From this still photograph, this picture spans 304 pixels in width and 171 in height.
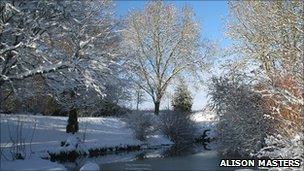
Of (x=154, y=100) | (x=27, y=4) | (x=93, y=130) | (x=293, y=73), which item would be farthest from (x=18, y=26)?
(x=154, y=100)

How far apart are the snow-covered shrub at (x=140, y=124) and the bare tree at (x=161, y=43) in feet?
40.7

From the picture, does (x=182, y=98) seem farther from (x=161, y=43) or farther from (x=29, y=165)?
(x=29, y=165)

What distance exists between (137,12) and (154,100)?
8.75 metres

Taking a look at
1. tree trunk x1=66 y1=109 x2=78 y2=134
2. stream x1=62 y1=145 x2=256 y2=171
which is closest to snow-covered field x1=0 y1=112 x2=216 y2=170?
tree trunk x1=66 y1=109 x2=78 y2=134

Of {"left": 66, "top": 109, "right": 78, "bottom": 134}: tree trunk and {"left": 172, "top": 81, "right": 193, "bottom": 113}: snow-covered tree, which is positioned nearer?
{"left": 66, "top": 109, "right": 78, "bottom": 134}: tree trunk

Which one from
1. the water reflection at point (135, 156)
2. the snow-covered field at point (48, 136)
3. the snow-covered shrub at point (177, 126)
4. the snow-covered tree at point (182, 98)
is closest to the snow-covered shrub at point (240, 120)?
the water reflection at point (135, 156)

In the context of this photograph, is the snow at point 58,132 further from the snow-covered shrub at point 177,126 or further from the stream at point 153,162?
the snow-covered shrub at point 177,126

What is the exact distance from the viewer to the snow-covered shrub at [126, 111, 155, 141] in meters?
30.3

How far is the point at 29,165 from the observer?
17.1 m

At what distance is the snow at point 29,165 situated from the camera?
16469 millimetres

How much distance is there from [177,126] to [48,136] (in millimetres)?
9218

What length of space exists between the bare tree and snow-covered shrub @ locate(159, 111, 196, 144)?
1116cm

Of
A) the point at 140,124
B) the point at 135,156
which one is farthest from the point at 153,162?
the point at 140,124

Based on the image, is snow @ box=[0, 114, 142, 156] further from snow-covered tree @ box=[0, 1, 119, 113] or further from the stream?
snow-covered tree @ box=[0, 1, 119, 113]
